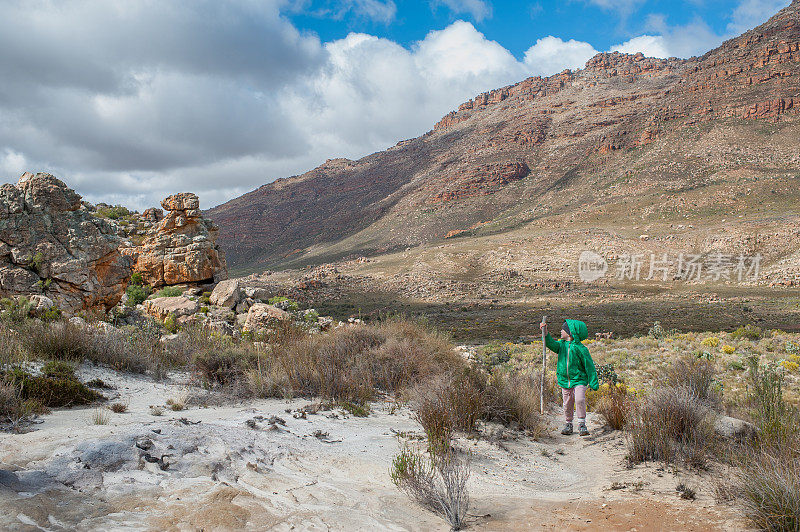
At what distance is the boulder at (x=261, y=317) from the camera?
1122 cm

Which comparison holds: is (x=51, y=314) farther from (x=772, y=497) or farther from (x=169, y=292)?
(x=772, y=497)

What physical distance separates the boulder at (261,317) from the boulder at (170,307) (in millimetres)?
Answer: 1942

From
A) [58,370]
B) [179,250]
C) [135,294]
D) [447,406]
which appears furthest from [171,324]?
[447,406]

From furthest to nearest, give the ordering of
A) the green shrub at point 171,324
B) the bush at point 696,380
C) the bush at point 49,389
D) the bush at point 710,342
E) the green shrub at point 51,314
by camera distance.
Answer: the bush at point 710,342 < the green shrub at point 171,324 < the green shrub at point 51,314 < the bush at point 696,380 < the bush at point 49,389

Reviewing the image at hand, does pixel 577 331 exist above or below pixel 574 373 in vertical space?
above

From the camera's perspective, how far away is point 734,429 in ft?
15.1

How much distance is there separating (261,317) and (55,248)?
16.2ft

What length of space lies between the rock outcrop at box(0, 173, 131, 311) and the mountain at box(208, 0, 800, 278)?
1798 inches

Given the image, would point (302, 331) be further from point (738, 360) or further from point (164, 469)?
point (738, 360)

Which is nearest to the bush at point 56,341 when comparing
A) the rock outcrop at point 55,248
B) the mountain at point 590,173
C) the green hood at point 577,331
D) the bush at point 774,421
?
the rock outcrop at point 55,248

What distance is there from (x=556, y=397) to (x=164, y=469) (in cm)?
684

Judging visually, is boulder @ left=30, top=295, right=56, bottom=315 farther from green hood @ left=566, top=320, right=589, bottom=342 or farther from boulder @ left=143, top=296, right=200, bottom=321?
green hood @ left=566, top=320, right=589, bottom=342

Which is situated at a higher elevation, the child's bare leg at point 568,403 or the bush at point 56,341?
the bush at point 56,341

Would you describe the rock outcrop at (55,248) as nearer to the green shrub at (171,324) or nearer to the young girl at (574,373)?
the green shrub at (171,324)
